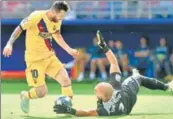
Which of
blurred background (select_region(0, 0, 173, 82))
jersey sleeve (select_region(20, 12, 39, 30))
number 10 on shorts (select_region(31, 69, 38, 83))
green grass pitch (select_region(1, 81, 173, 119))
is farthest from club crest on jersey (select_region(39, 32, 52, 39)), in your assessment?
blurred background (select_region(0, 0, 173, 82))

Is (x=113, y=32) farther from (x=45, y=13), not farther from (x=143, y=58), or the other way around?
(x=45, y=13)

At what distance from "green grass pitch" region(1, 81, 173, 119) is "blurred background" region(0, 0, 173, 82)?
2675 mm

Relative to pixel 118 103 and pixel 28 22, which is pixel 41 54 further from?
pixel 118 103

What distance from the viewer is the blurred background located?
56.6 feet

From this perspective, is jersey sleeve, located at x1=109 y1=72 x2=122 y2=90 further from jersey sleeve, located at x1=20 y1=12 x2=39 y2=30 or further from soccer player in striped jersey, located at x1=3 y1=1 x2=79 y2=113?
jersey sleeve, located at x1=20 y1=12 x2=39 y2=30

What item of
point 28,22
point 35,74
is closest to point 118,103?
point 35,74

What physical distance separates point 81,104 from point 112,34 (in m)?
7.98

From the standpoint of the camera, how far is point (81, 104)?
1060 cm

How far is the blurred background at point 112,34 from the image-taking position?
56.6ft

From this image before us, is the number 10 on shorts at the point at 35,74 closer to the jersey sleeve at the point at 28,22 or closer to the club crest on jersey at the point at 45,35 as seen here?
the club crest on jersey at the point at 45,35

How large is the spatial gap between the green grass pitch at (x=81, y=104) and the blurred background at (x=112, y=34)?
2.68m

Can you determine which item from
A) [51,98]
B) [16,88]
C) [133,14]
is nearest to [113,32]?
[133,14]

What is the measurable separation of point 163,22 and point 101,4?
2016mm

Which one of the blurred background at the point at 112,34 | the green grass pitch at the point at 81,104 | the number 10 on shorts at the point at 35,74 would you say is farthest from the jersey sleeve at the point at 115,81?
the blurred background at the point at 112,34
